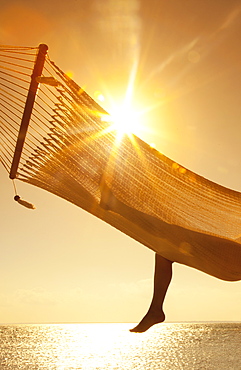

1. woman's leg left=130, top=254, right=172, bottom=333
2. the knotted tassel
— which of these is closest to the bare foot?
woman's leg left=130, top=254, right=172, bottom=333

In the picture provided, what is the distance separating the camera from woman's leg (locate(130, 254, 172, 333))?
2547 millimetres

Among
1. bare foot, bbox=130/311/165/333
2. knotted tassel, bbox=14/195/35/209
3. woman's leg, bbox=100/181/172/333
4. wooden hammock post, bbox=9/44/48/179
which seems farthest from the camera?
knotted tassel, bbox=14/195/35/209

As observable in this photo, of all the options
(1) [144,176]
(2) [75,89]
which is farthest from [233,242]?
(2) [75,89]

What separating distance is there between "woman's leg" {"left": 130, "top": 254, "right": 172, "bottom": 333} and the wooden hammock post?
Answer: 0.99 m

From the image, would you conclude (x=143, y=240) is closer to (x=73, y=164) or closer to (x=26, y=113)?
(x=73, y=164)

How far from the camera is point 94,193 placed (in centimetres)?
250

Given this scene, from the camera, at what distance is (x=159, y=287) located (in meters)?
2.56

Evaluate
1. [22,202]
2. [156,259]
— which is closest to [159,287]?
[156,259]

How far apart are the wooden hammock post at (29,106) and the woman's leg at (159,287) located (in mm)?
989

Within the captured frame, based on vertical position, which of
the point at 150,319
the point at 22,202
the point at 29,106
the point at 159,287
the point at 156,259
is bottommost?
the point at 150,319

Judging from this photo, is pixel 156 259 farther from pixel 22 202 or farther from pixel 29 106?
pixel 29 106

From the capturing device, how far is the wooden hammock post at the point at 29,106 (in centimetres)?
248

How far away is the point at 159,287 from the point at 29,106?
127cm

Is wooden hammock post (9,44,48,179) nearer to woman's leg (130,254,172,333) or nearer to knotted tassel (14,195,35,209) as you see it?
knotted tassel (14,195,35,209)
